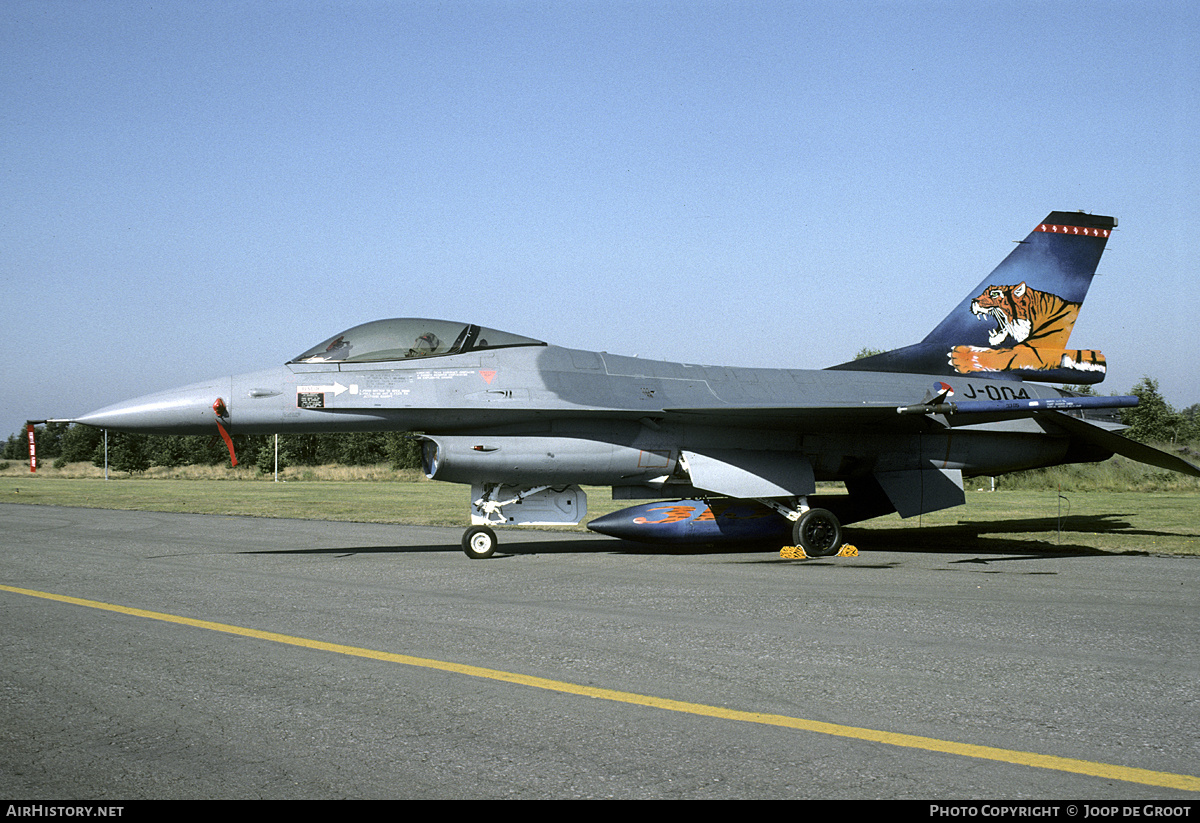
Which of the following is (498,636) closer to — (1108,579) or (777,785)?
(777,785)

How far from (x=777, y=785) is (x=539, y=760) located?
0.96 metres

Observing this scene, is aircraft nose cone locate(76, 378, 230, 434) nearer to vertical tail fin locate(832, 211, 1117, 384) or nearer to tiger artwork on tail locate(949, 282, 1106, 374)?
vertical tail fin locate(832, 211, 1117, 384)

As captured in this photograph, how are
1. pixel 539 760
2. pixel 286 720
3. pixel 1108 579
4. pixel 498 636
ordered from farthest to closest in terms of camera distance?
pixel 1108 579
pixel 498 636
pixel 286 720
pixel 539 760

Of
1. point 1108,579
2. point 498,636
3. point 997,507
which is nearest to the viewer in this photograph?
point 498,636

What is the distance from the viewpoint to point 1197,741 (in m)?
3.91

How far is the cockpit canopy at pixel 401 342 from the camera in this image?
11859 millimetres

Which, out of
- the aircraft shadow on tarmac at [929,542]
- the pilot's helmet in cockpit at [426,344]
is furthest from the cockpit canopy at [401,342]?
the aircraft shadow on tarmac at [929,542]

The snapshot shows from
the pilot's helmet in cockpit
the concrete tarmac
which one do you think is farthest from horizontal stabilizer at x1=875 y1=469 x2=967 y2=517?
the pilot's helmet in cockpit

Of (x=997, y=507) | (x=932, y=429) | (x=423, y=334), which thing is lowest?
(x=997, y=507)

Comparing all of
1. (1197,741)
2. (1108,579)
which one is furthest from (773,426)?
(1197,741)

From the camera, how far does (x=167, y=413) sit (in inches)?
433

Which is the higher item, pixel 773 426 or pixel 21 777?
pixel 773 426

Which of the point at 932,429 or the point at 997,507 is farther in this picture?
the point at 997,507

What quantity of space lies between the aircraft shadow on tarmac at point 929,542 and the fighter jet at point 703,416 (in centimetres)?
65
